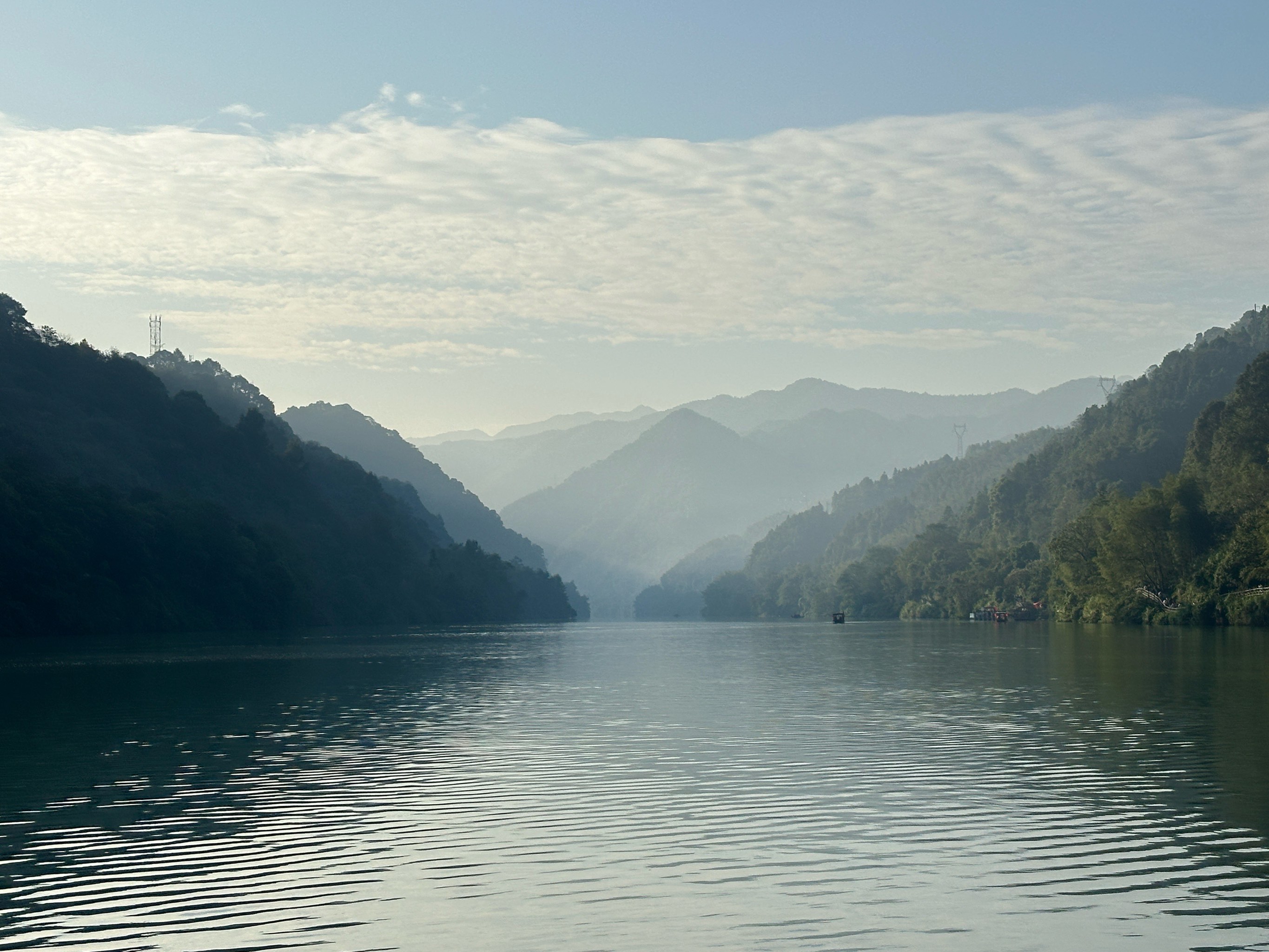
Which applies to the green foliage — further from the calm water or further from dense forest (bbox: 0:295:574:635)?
dense forest (bbox: 0:295:574:635)

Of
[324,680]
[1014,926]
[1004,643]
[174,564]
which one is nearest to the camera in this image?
[1014,926]

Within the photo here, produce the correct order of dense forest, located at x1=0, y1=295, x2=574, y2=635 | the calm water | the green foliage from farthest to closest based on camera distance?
the green foliage < dense forest, located at x1=0, y1=295, x2=574, y2=635 < the calm water

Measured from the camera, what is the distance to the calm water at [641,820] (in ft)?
57.9

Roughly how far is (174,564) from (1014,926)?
148061 mm

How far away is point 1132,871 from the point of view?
66.3 feet

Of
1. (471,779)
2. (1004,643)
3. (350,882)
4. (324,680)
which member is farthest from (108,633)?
(350,882)

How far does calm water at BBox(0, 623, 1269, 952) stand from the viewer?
17.6 metres

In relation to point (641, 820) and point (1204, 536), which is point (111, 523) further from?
point (641, 820)

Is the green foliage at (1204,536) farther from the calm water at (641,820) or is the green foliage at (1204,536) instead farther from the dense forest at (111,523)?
the dense forest at (111,523)

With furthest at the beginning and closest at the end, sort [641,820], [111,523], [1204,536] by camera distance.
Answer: [1204,536], [111,523], [641,820]

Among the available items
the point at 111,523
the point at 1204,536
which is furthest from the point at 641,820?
the point at 1204,536

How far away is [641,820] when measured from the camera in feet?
82.8

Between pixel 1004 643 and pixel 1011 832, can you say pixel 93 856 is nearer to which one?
pixel 1011 832

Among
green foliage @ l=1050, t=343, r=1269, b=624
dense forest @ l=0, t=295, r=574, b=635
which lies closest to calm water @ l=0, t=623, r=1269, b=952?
dense forest @ l=0, t=295, r=574, b=635
